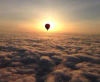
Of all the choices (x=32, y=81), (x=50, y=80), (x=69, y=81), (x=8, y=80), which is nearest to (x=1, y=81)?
(x=8, y=80)

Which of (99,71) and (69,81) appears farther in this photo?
(99,71)

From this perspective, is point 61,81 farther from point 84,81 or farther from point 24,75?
point 24,75

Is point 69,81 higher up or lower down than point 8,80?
lower down

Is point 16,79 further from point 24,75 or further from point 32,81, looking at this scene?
point 32,81

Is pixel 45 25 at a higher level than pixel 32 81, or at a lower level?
higher

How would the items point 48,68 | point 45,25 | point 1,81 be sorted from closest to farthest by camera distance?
point 1,81 < point 48,68 < point 45,25

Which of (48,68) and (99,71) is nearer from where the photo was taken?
(99,71)

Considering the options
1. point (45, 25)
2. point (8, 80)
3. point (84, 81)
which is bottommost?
point (84, 81)

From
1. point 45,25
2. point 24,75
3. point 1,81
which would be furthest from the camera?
point 45,25

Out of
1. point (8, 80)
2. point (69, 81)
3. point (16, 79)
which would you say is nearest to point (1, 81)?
point (8, 80)
